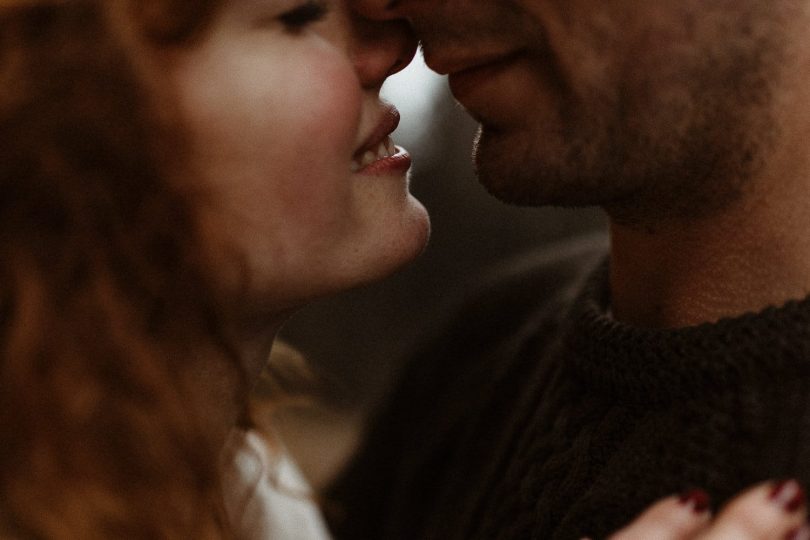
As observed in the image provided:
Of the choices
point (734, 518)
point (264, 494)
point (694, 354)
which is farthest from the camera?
point (264, 494)

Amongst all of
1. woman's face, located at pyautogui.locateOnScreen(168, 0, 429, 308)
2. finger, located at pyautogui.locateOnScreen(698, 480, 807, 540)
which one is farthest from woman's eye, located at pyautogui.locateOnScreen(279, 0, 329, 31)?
finger, located at pyautogui.locateOnScreen(698, 480, 807, 540)

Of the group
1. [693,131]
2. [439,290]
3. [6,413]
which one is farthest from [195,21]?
[439,290]

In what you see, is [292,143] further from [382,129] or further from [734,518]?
[734,518]

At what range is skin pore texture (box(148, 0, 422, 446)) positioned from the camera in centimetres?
109

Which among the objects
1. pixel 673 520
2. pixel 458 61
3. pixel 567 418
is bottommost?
pixel 567 418

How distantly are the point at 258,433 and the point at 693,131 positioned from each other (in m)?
0.75

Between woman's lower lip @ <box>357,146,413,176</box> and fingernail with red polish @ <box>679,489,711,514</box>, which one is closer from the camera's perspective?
fingernail with red polish @ <box>679,489,711,514</box>

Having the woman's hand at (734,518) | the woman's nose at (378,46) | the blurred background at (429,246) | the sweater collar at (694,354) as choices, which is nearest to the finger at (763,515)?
the woman's hand at (734,518)

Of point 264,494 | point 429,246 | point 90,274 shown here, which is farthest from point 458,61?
point 429,246

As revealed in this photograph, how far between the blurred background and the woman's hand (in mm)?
1569

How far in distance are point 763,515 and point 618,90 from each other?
505 mm

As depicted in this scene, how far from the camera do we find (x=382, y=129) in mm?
1255

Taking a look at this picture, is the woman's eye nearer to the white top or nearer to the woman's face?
the woman's face

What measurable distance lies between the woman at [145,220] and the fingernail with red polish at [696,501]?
485 millimetres
